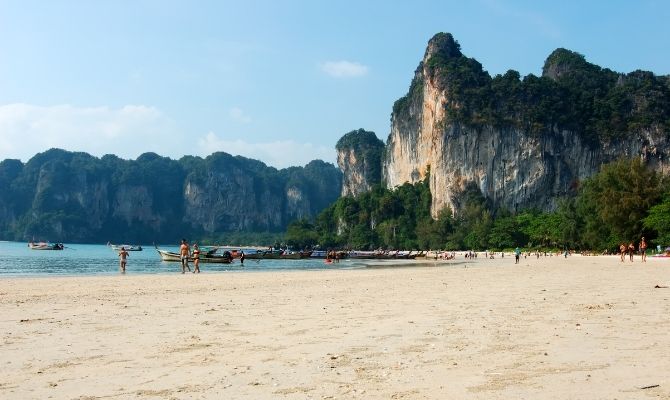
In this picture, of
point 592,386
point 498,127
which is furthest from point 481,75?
point 592,386

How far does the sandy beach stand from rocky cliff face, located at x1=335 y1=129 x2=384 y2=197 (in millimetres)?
174140

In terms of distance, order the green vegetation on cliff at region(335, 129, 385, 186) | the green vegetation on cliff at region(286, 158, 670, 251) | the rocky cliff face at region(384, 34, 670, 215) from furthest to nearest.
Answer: the green vegetation on cliff at region(335, 129, 385, 186)
the rocky cliff face at region(384, 34, 670, 215)
the green vegetation on cliff at region(286, 158, 670, 251)

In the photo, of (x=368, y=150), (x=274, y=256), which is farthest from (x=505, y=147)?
(x=368, y=150)

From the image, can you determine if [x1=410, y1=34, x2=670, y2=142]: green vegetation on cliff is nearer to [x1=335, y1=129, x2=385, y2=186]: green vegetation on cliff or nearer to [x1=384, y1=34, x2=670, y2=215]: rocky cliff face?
[x1=384, y1=34, x2=670, y2=215]: rocky cliff face

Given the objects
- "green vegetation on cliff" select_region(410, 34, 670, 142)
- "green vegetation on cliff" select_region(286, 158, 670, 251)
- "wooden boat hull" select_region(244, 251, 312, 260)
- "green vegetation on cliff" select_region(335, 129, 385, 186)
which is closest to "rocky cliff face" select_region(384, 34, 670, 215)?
"green vegetation on cliff" select_region(410, 34, 670, 142)

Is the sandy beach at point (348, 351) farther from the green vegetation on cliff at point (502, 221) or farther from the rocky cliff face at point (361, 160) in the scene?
the rocky cliff face at point (361, 160)

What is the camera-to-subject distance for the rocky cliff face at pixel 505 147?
374 feet

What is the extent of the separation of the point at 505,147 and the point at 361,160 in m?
77.5

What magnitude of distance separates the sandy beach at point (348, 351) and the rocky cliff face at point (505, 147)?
107841 mm

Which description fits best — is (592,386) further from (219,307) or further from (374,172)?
(374,172)

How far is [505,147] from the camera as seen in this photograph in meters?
117

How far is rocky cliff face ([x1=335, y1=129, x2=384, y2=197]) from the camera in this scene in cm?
18726

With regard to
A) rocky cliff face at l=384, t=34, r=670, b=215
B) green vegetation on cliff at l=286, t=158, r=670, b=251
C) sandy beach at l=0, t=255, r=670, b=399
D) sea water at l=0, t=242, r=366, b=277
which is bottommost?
sea water at l=0, t=242, r=366, b=277

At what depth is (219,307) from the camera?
1260 centimetres
